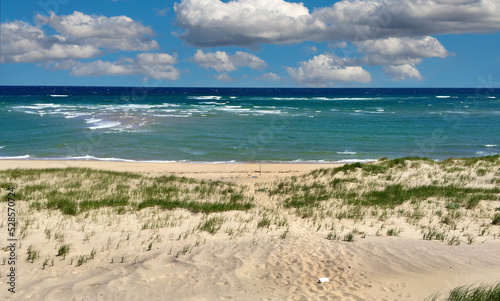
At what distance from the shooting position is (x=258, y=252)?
966 cm

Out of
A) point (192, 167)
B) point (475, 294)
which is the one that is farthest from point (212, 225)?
point (192, 167)

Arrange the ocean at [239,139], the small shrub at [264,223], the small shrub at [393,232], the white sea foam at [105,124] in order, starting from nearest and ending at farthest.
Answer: the small shrub at [393,232] < the small shrub at [264,223] < the ocean at [239,139] < the white sea foam at [105,124]

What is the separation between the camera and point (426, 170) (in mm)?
21125

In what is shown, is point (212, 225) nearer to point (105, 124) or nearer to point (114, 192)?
point (114, 192)

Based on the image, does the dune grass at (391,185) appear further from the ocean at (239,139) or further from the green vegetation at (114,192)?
the ocean at (239,139)

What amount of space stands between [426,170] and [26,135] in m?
38.2

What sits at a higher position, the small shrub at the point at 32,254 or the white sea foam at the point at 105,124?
the white sea foam at the point at 105,124

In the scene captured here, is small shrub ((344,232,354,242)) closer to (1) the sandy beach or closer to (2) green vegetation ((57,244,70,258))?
(1) the sandy beach

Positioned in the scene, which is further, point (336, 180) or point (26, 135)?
point (26, 135)

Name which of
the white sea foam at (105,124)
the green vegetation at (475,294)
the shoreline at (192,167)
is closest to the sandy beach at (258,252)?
the green vegetation at (475,294)

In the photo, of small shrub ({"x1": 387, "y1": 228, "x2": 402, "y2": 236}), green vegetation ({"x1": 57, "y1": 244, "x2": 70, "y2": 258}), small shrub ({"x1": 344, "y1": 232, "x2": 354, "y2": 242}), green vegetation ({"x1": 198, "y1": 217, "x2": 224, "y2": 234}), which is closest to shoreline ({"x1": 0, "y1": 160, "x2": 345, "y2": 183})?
green vegetation ({"x1": 198, "y1": 217, "x2": 224, "y2": 234})

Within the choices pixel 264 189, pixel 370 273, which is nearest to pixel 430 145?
pixel 264 189

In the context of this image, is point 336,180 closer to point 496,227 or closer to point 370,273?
point 496,227

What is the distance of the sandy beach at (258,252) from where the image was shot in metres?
7.75
